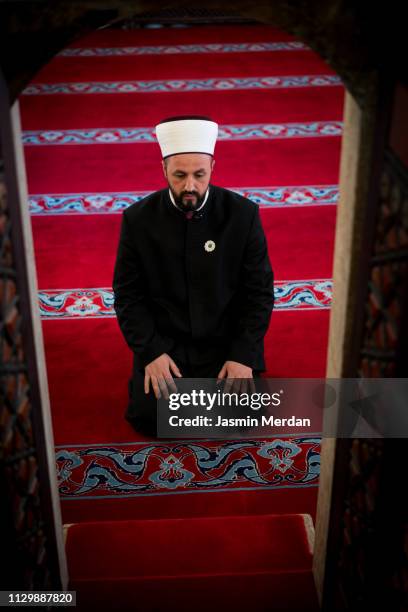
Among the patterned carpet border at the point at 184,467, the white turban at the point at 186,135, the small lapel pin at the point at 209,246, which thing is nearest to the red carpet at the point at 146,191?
the patterned carpet border at the point at 184,467

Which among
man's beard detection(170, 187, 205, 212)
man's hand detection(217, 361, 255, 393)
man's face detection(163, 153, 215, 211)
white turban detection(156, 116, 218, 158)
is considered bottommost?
man's hand detection(217, 361, 255, 393)

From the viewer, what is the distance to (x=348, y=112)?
120cm

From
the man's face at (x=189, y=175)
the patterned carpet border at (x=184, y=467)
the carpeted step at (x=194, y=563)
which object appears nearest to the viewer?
the carpeted step at (x=194, y=563)

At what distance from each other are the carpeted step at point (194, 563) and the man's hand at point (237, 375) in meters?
0.49

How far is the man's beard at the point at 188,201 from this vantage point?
6.76 feet

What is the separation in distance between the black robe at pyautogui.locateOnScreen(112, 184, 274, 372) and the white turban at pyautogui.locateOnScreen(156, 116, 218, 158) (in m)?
0.21

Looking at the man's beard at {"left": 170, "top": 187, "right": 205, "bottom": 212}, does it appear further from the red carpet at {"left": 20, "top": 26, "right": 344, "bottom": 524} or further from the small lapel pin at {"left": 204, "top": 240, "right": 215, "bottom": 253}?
the red carpet at {"left": 20, "top": 26, "right": 344, "bottom": 524}

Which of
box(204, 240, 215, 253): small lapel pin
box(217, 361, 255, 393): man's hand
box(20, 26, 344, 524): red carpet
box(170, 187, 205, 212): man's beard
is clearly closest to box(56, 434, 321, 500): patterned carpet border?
box(20, 26, 344, 524): red carpet

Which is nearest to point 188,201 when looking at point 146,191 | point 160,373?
point 160,373

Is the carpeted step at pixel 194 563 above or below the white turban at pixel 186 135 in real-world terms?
below

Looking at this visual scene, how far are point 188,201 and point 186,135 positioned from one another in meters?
0.21

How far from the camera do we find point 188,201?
2.08 metres

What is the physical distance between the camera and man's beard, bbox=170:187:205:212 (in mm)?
2061

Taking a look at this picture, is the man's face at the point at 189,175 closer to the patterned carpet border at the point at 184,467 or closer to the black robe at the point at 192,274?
the black robe at the point at 192,274
